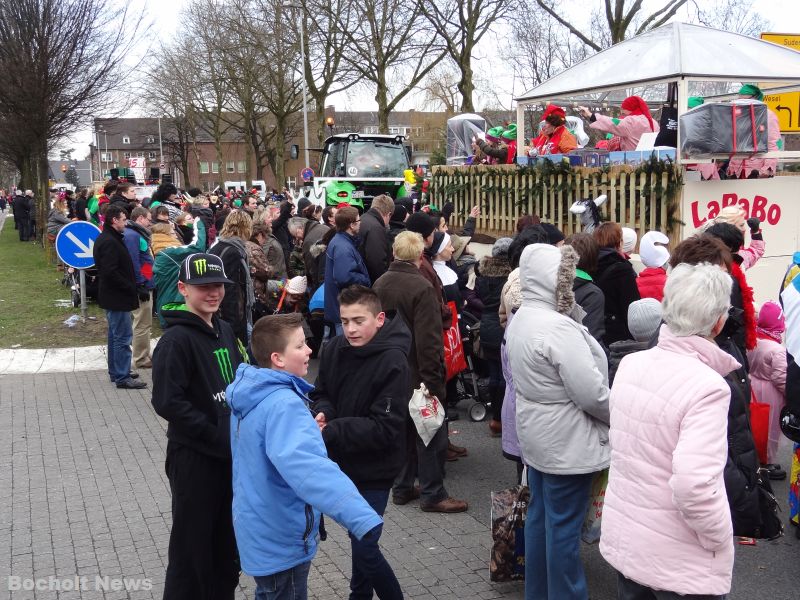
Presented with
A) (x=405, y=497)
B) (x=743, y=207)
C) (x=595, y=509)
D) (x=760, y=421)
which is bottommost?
(x=405, y=497)

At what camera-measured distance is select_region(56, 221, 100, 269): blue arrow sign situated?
10664 millimetres

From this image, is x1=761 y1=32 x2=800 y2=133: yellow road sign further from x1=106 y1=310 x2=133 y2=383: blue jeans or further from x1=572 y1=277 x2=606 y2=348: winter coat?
x1=106 y1=310 x2=133 y2=383: blue jeans

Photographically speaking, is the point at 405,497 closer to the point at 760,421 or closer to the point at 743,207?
the point at 760,421

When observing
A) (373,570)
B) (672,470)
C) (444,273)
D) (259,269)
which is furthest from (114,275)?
(672,470)

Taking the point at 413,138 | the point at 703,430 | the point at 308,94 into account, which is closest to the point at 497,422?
the point at 703,430

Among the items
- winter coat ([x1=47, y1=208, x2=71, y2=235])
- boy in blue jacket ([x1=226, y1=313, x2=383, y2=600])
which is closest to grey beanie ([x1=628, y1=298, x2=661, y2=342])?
boy in blue jacket ([x1=226, y1=313, x2=383, y2=600])

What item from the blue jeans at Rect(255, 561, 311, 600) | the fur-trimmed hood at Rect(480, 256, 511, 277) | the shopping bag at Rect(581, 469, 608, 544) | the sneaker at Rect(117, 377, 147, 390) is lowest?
the sneaker at Rect(117, 377, 147, 390)

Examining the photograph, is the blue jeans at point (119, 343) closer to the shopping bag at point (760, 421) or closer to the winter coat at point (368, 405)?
the winter coat at point (368, 405)

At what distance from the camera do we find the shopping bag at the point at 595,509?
4.30m

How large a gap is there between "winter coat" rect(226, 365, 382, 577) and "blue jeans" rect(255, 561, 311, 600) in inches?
2.1

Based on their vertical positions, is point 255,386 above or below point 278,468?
above

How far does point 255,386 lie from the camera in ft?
10.0

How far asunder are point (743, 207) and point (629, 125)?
1.94m

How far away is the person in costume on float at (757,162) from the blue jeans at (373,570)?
6.20m
